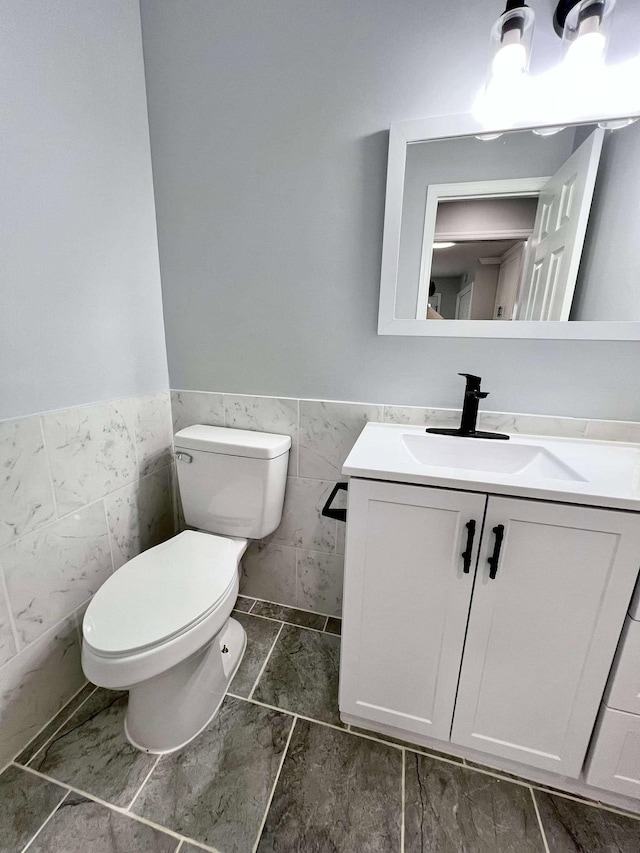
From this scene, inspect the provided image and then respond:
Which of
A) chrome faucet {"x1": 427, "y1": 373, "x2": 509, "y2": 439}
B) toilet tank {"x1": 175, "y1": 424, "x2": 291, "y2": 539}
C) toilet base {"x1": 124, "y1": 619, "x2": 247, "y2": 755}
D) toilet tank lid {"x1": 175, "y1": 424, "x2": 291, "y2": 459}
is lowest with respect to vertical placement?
toilet base {"x1": 124, "y1": 619, "x2": 247, "y2": 755}

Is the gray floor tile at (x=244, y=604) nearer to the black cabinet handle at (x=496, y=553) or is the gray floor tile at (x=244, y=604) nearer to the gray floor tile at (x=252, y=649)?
the gray floor tile at (x=252, y=649)

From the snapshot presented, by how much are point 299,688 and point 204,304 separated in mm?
1420

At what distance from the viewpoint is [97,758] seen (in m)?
0.95

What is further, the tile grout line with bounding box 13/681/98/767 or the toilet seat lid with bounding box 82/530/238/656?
the tile grout line with bounding box 13/681/98/767

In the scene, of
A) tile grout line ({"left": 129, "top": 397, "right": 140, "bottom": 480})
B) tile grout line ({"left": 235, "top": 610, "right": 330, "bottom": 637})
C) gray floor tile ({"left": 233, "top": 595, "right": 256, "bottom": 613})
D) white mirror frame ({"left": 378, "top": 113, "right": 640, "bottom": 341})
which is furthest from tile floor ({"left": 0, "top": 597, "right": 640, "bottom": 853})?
white mirror frame ({"left": 378, "top": 113, "right": 640, "bottom": 341})

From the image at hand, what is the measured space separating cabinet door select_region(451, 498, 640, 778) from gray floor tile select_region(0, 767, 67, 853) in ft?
3.46

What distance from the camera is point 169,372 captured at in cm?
144

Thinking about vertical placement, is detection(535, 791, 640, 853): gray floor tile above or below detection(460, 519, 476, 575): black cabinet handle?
below

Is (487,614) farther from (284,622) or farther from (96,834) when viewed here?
(96,834)

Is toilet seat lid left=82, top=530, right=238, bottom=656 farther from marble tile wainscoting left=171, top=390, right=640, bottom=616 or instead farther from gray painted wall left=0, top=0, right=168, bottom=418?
gray painted wall left=0, top=0, right=168, bottom=418

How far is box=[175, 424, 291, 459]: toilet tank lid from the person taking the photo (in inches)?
46.7

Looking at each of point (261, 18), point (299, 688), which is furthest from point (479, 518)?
point (261, 18)

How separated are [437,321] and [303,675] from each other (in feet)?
4.26

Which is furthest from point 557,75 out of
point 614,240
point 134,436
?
point 134,436
